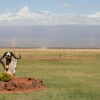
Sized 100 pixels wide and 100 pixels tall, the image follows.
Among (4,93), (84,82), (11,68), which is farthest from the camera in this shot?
(84,82)

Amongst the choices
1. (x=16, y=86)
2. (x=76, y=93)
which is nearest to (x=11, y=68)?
(x=16, y=86)

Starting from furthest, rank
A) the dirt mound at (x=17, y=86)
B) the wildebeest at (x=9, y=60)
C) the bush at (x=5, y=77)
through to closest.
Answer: the wildebeest at (x=9, y=60) < the bush at (x=5, y=77) < the dirt mound at (x=17, y=86)

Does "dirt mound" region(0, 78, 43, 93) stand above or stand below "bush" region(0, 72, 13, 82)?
below

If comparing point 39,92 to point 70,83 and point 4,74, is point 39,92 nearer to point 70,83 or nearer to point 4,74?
point 4,74

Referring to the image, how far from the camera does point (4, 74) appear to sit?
3025cm

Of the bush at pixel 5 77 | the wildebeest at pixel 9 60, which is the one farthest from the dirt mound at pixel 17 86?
the wildebeest at pixel 9 60

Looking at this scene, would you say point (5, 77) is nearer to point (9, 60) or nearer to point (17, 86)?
point (17, 86)

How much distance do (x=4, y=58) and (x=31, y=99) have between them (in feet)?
23.4

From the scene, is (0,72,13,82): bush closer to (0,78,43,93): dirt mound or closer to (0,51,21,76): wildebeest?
(0,78,43,93): dirt mound

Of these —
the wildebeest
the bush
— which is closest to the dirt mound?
the bush

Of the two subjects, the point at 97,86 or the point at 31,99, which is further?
the point at 97,86

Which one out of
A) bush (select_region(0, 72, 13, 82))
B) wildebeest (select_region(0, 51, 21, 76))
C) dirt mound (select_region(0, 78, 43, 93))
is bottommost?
dirt mound (select_region(0, 78, 43, 93))

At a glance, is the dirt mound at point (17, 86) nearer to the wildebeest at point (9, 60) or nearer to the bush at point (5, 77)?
the bush at point (5, 77)

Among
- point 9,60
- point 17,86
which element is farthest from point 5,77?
point 9,60
